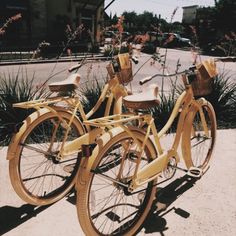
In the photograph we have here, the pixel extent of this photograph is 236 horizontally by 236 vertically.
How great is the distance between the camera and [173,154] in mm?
3309

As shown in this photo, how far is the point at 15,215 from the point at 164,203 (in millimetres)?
1444

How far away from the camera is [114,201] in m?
3.31

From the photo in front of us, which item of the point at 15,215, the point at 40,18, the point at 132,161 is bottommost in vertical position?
the point at 15,215

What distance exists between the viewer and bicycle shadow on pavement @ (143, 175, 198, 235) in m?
2.98

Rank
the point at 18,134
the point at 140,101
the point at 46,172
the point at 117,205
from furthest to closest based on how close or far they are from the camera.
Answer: the point at 46,172 → the point at 117,205 → the point at 18,134 → the point at 140,101

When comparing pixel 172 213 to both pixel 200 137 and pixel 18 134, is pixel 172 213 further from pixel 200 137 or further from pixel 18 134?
pixel 18 134

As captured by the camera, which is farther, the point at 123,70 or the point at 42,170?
the point at 42,170

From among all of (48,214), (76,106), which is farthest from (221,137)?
(48,214)

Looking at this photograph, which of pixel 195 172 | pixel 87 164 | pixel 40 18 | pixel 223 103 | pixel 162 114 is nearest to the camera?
pixel 87 164

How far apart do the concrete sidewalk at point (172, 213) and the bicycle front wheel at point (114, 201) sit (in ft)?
0.54

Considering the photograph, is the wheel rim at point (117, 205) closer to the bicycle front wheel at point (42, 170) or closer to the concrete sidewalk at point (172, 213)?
the concrete sidewalk at point (172, 213)

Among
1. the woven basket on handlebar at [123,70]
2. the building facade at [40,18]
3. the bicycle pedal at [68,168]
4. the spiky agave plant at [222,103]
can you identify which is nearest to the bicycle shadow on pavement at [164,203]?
the bicycle pedal at [68,168]

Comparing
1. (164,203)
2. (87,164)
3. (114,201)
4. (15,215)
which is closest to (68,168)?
(114,201)

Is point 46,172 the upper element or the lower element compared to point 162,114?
lower
